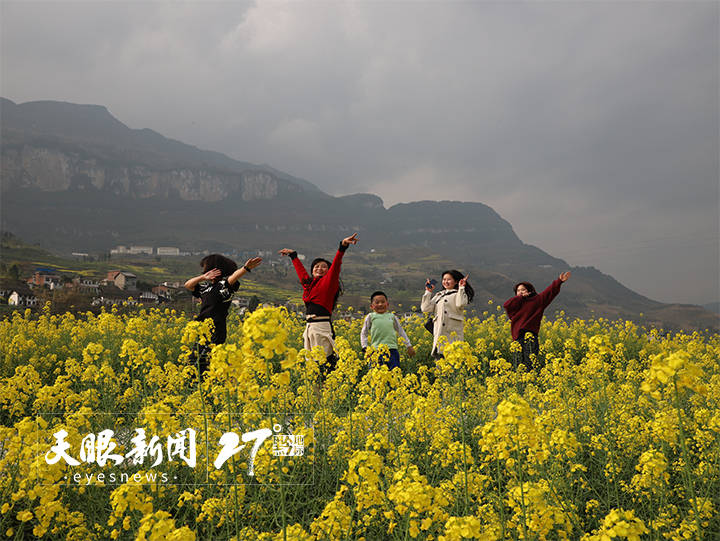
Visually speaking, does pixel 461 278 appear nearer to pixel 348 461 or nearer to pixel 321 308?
pixel 321 308

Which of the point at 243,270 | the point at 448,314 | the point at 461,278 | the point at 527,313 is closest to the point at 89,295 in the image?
the point at 243,270

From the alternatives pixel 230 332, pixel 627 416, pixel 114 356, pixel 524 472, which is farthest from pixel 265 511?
pixel 230 332

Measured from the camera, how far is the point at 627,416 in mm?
4363

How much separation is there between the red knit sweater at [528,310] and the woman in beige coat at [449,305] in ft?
4.24

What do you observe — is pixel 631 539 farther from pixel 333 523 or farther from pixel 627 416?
pixel 627 416

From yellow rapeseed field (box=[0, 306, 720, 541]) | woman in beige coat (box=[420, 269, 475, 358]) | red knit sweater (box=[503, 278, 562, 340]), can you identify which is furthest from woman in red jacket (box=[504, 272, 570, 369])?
yellow rapeseed field (box=[0, 306, 720, 541])

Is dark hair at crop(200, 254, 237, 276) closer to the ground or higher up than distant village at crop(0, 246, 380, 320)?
higher up

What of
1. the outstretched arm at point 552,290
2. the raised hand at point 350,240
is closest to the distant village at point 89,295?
the raised hand at point 350,240

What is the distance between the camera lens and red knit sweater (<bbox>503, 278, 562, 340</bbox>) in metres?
7.54

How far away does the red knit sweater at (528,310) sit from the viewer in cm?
754

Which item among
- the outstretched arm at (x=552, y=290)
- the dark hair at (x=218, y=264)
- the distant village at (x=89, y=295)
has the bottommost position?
the distant village at (x=89, y=295)

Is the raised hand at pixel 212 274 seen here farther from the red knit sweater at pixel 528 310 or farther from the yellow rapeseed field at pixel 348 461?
the red knit sweater at pixel 528 310

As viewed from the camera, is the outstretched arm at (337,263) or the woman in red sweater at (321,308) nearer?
the outstretched arm at (337,263)

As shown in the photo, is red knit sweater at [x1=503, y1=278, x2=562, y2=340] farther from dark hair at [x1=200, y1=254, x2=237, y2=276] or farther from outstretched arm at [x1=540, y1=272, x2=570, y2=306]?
dark hair at [x1=200, y1=254, x2=237, y2=276]
